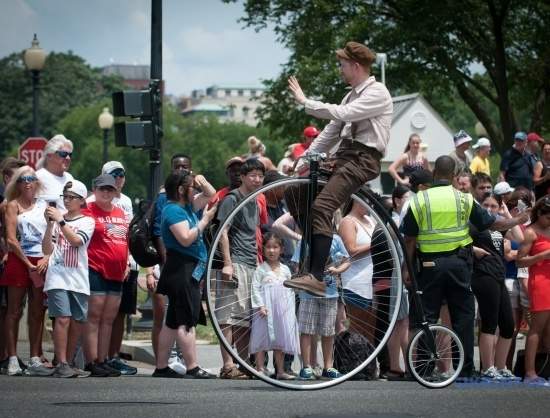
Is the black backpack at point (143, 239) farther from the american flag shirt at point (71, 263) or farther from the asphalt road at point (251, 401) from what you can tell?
the asphalt road at point (251, 401)

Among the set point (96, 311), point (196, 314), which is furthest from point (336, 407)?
point (96, 311)

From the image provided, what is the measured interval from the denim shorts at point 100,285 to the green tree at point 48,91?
373ft

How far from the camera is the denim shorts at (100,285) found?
13117mm

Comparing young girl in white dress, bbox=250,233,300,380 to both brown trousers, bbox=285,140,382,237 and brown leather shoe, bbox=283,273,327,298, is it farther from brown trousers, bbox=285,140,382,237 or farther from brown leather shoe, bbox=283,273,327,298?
brown trousers, bbox=285,140,382,237

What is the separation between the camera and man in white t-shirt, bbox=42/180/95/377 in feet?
41.2

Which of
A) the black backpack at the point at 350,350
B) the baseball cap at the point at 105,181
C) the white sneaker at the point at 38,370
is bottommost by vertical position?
the white sneaker at the point at 38,370

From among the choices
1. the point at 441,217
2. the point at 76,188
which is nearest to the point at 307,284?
the point at 441,217

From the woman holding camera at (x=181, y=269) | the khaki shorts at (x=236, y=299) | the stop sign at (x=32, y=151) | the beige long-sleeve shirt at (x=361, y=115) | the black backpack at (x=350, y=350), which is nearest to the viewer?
the beige long-sleeve shirt at (x=361, y=115)

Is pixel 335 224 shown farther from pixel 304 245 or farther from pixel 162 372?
pixel 162 372

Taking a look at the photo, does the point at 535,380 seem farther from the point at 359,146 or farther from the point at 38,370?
the point at 38,370

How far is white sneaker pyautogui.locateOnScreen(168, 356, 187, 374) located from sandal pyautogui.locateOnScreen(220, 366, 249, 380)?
0.58m

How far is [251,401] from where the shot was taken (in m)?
9.80

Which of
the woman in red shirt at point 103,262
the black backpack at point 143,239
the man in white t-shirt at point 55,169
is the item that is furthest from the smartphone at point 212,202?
the man in white t-shirt at point 55,169

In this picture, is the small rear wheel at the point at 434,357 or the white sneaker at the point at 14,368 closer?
the small rear wheel at the point at 434,357
